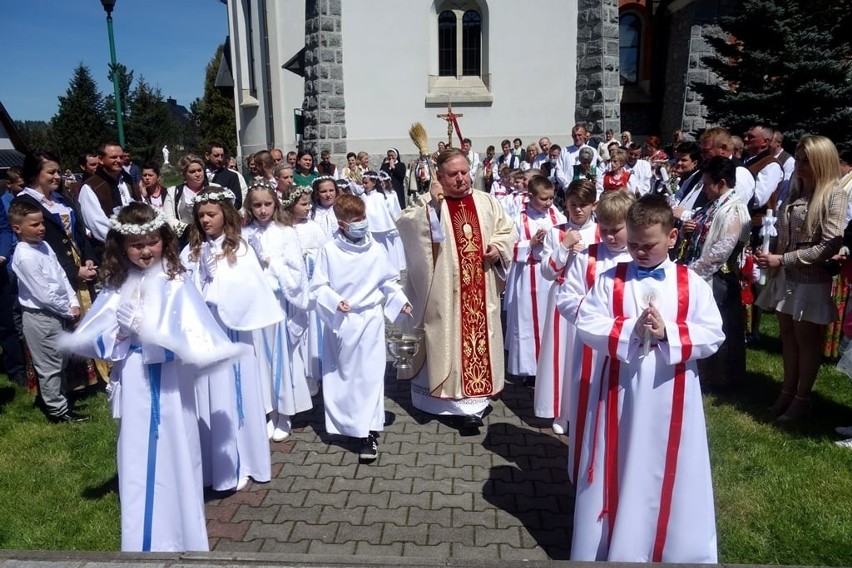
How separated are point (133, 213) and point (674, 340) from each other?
2729 millimetres

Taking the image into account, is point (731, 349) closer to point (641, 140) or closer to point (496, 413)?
point (496, 413)

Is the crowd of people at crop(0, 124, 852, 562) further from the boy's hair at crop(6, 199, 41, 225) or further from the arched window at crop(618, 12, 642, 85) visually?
the arched window at crop(618, 12, 642, 85)

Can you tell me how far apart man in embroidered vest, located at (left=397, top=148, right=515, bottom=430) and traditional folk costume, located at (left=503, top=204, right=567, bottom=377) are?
752 mm

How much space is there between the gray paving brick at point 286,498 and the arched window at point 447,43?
16181mm

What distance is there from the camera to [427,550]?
369cm

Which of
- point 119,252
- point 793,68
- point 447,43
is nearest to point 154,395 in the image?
point 119,252

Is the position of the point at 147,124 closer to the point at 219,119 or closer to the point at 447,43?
the point at 219,119

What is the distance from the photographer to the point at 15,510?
4324 mm

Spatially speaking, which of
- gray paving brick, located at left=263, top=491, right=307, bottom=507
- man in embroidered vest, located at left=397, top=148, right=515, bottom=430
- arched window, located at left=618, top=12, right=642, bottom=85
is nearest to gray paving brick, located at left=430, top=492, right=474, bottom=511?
gray paving brick, located at left=263, top=491, right=307, bottom=507

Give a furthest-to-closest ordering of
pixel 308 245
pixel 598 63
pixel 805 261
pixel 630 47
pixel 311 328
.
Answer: pixel 630 47
pixel 598 63
pixel 308 245
pixel 311 328
pixel 805 261

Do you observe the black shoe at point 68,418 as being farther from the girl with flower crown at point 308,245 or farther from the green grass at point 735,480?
the girl with flower crown at point 308,245

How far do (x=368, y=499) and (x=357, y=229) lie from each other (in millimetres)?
1863

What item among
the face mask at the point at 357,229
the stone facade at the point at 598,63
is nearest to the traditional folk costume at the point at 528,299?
the face mask at the point at 357,229

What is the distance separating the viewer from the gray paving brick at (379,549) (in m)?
3.67
